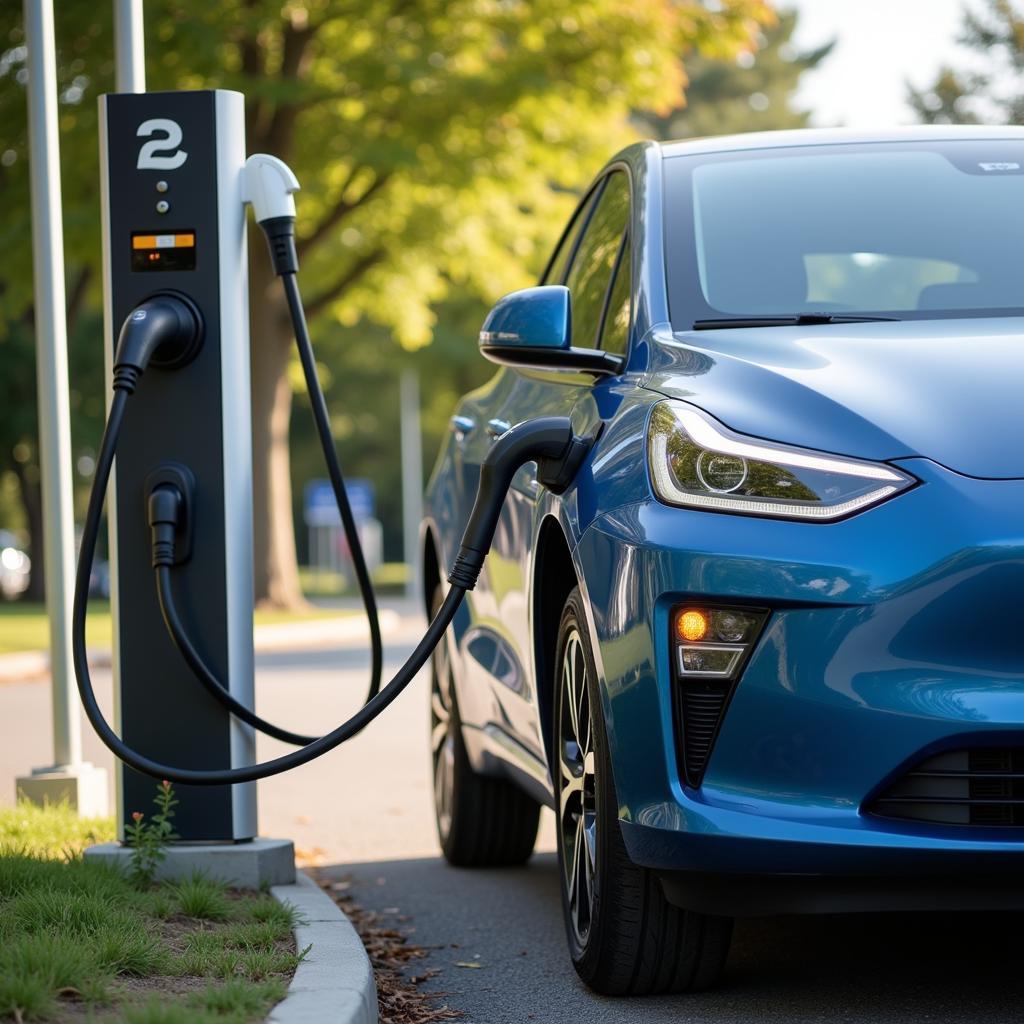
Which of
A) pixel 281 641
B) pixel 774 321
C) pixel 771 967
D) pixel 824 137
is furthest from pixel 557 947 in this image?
pixel 281 641

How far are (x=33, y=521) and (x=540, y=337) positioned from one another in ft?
107

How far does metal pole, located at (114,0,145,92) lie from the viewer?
6.39m

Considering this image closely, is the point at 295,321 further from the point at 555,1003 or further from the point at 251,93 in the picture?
the point at 251,93

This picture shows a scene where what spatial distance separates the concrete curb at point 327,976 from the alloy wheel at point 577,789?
474mm

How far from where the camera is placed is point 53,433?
7055 millimetres

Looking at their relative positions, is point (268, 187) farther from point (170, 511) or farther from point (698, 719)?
point (698, 719)

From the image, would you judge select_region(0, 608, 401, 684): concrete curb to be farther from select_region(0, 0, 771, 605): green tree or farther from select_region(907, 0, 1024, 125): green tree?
select_region(907, 0, 1024, 125): green tree

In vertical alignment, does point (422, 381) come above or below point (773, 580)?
below

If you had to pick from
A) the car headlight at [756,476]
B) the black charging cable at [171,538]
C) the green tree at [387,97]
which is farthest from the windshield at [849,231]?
the green tree at [387,97]

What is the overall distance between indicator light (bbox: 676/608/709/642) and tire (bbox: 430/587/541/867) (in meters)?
2.41

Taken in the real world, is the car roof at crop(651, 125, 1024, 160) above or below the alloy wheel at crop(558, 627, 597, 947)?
above

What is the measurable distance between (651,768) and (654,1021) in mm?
584

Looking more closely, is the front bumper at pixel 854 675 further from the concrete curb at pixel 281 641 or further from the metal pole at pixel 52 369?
the concrete curb at pixel 281 641

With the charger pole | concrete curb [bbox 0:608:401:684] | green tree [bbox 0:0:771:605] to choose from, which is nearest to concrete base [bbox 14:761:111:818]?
the charger pole
